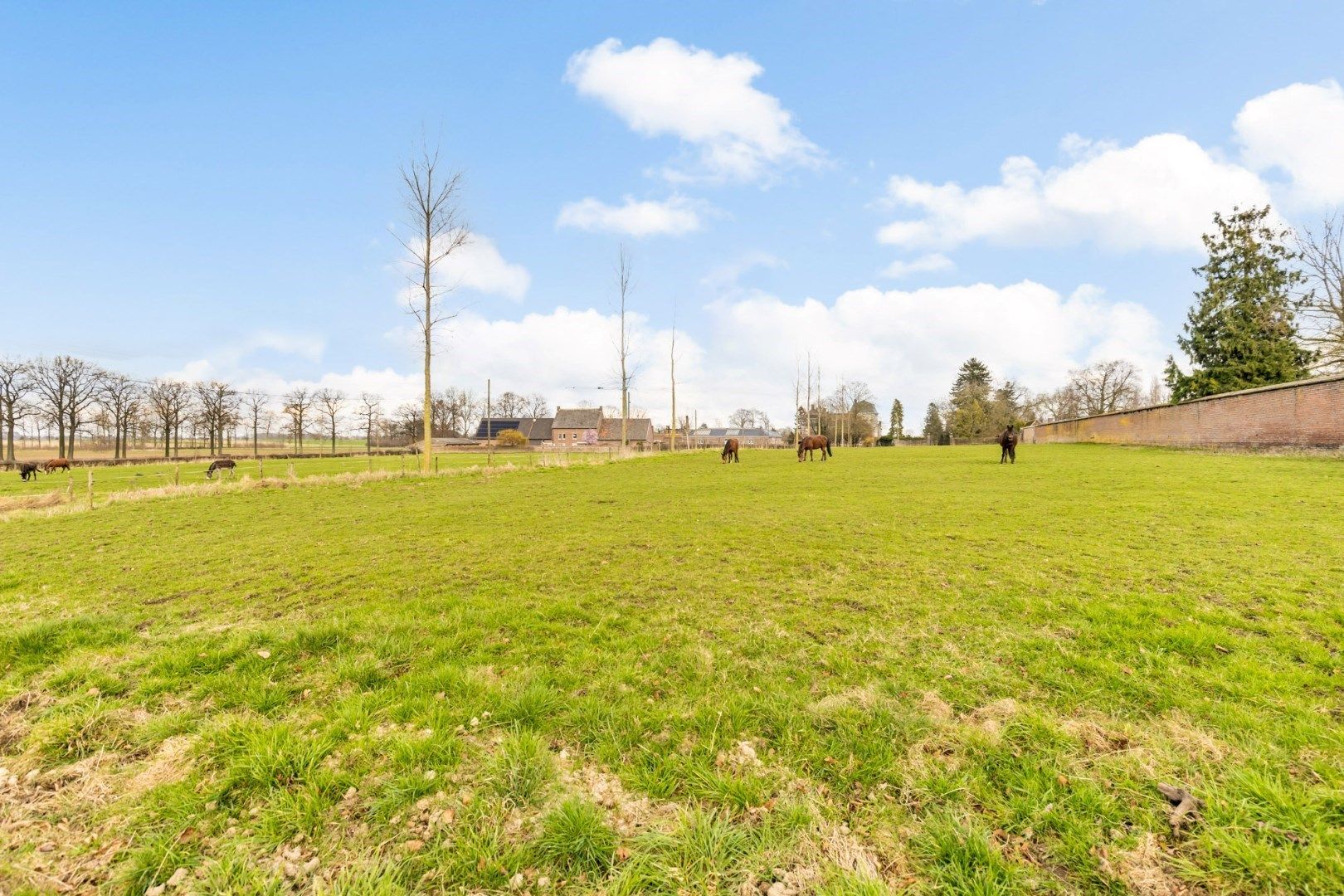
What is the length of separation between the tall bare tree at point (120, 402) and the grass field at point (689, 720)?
207 ft

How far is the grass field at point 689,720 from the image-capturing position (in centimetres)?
233

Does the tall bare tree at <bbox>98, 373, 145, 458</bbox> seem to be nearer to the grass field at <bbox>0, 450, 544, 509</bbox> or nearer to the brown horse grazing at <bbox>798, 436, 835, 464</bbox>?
the grass field at <bbox>0, 450, 544, 509</bbox>

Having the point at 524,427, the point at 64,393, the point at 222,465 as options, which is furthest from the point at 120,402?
the point at 524,427

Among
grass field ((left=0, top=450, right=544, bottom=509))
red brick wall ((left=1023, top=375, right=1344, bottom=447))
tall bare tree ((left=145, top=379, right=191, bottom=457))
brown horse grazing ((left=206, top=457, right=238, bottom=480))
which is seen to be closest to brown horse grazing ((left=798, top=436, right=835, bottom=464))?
grass field ((left=0, top=450, right=544, bottom=509))

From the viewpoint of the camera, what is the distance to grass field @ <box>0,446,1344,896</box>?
2.33m

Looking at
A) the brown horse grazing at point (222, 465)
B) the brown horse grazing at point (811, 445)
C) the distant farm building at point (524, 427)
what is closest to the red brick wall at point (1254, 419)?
the brown horse grazing at point (811, 445)

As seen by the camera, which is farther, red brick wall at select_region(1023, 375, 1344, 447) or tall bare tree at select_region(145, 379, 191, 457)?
tall bare tree at select_region(145, 379, 191, 457)

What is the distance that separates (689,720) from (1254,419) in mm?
32740

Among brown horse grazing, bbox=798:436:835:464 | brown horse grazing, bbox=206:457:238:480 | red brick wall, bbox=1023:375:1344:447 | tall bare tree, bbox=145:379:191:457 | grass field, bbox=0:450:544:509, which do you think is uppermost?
tall bare tree, bbox=145:379:191:457

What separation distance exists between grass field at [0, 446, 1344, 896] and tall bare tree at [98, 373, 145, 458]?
63073mm

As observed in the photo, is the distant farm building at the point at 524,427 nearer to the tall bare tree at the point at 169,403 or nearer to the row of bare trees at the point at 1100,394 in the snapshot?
the tall bare tree at the point at 169,403

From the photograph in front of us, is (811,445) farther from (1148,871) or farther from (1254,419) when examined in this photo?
(1148,871)

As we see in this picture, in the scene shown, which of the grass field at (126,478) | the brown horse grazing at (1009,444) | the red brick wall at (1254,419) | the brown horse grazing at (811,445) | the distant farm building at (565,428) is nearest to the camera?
the red brick wall at (1254,419)

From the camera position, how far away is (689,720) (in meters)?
3.42
